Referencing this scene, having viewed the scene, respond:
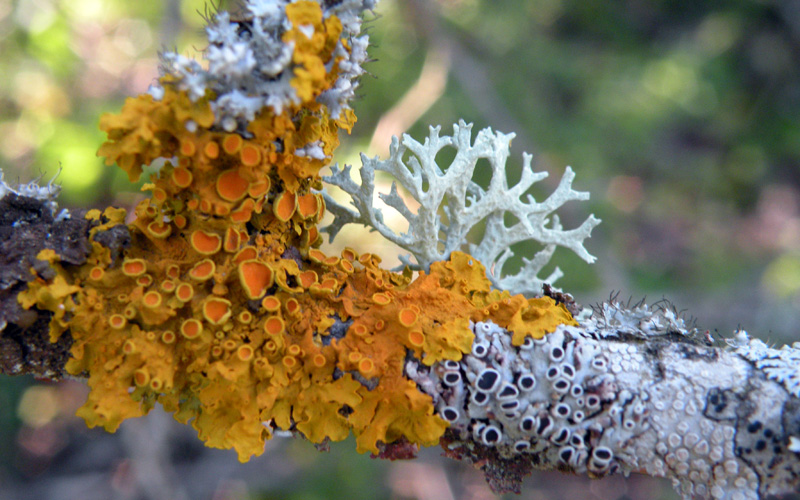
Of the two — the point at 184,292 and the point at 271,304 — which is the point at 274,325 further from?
the point at 184,292

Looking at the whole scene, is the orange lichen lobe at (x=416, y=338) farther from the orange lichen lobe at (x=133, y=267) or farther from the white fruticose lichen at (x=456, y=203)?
the orange lichen lobe at (x=133, y=267)

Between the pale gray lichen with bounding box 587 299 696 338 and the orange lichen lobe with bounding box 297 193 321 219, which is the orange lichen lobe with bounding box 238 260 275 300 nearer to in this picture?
the orange lichen lobe with bounding box 297 193 321 219

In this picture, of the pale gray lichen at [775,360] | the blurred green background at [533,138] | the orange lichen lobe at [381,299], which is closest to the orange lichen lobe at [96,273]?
the orange lichen lobe at [381,299]

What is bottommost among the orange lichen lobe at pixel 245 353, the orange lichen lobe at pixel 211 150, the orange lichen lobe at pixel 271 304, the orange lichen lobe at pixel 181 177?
the orange lichen lobe at pixel 245 353

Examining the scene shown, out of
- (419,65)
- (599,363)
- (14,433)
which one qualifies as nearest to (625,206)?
(419,65)

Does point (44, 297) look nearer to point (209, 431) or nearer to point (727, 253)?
point (209, 431)
